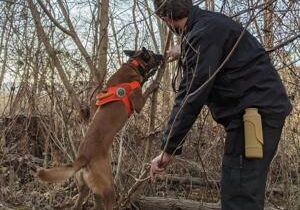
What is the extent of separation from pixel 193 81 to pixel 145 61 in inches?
99.9

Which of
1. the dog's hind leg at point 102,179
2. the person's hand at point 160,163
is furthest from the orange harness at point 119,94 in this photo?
the person's hand at point 160,163

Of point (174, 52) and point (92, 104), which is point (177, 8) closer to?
point (174, 52)

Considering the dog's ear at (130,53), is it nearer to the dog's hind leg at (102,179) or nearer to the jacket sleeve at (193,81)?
the dog's hind leg at (102,179)

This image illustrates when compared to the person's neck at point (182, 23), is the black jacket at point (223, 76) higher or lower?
lower

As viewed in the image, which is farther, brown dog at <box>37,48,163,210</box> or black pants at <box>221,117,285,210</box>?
brown dog at <box>37,48,163,210</box>

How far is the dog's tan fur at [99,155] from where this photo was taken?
5062 mm

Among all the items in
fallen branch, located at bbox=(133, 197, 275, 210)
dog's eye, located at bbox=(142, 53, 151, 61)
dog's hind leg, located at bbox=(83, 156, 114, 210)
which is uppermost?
dog's eye, located at bbox=(142, 53, 151, 61)

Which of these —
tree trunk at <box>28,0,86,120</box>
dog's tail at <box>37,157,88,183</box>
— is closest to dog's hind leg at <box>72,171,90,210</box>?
dog's tail at <box>37,157,88,183</box>

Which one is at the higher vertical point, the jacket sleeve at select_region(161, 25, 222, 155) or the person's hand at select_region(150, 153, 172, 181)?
the jacket sleeve at select_region(161, 25, 222, 155)

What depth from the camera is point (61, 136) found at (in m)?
5.78

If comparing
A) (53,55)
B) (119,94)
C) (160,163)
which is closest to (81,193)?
(119,94)

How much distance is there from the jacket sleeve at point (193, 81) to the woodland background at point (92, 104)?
5.51ft

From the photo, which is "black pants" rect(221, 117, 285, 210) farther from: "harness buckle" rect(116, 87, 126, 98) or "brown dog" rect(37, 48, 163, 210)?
"harness buckle" rect(116, 87, 126, 98)

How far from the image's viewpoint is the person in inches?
126
